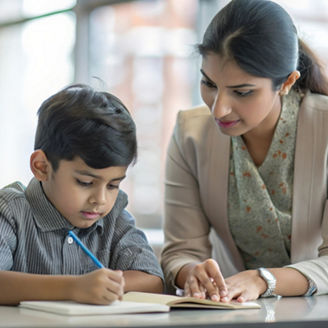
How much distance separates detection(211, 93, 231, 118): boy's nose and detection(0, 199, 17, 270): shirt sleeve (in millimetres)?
538

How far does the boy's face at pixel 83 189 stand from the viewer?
58.6 inches

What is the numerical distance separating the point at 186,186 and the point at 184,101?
1.68 meters

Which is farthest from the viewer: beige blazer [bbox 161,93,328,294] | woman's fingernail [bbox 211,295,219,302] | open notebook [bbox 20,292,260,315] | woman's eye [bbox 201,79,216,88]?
beige blazer [bbox 161,93,328,294]

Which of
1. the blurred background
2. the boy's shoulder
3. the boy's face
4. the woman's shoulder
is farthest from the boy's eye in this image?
the blurred background

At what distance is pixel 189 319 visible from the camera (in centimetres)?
116

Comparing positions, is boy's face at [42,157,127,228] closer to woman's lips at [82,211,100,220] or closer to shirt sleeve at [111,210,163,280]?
woman's lips at [82,211,100,220]

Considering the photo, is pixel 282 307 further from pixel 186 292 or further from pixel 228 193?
pixel 228 193

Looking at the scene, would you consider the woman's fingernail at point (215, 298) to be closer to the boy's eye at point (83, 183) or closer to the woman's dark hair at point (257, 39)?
the boy's eye at point (83, 183)

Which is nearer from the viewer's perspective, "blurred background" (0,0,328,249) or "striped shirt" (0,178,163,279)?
"striped shirt" (0,178,163,279)

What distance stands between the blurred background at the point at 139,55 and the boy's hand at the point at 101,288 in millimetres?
2079

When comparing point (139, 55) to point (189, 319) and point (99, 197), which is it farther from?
point (189, 319)

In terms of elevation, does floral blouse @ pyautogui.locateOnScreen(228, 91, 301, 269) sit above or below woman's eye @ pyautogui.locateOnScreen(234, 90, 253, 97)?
below

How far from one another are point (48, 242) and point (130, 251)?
212 millimetres

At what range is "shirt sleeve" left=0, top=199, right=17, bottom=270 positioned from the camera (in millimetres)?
1441
